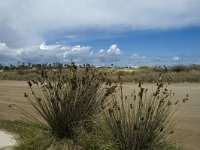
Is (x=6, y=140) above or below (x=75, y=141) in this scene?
below

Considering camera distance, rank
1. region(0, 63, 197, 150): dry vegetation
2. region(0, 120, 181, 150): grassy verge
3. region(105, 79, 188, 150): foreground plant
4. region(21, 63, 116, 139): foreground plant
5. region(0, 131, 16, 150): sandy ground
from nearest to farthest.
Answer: region(105, 79, 188, 150): foreground plant → region(0, 63, 197, 150): dry vegetation → region(0, 120, 181, 150): grassy verge → region(21, 63, 116, 139): foreground plant → region(0, 131, 16, 150): sandy ground

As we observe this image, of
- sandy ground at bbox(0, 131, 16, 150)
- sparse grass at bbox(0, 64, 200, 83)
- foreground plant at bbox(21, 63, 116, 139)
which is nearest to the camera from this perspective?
foreground plant at bbox(21, 63, 116, 139)

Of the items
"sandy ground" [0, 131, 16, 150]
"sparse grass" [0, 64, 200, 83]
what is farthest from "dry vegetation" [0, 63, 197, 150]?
"sparse grass" [0, 64, 200, 83]

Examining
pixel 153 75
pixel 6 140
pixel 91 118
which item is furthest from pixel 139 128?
pixel 153 75

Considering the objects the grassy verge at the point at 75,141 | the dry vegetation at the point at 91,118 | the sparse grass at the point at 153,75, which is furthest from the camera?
the sparse grass at the point at 153,75

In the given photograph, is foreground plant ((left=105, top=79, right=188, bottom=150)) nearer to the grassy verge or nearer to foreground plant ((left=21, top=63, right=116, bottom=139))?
the grassy verge

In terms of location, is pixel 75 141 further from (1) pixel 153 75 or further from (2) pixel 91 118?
(1) pixel 153 75

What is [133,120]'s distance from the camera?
7.97 meters

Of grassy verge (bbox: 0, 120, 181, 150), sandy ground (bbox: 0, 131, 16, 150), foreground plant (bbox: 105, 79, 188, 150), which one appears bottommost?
sandy ground (bbox: 0, 131, 16, 150)

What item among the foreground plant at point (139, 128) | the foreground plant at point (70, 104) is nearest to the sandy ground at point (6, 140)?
the foreground plant at point (70, 104)

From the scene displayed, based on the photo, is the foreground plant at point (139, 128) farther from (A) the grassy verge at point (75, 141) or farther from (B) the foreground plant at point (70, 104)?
(B) the foreground plant at point (70, 104)

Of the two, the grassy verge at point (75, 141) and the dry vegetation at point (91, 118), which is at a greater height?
the dry vegetation at point (91, 118)

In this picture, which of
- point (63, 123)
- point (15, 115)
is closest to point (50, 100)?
point (63, 123)

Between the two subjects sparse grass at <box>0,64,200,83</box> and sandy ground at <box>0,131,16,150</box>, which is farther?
sparse grass at <box>0,64,200,83</box>
